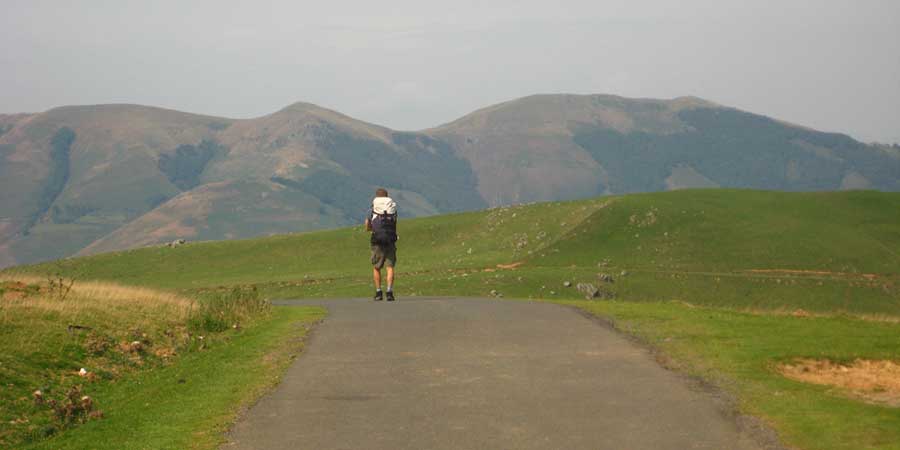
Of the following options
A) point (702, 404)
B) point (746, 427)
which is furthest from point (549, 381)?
point (746, 427)

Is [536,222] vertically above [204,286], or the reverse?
[536,222]

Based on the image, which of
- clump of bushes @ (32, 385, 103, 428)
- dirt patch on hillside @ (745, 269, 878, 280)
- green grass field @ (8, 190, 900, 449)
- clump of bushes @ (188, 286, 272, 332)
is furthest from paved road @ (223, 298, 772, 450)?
→ dirt patch on hillside @ (745, 269, 878, 280)

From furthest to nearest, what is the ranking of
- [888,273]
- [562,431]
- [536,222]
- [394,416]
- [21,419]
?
[536,222], [888,273], [21,419], [394,416], [562,431]

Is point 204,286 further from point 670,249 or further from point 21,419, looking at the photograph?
point 21,419

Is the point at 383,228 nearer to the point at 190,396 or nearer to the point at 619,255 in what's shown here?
the point at 190,396

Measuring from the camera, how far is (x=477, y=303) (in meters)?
26.0

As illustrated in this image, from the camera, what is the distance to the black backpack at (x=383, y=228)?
2598 centimetres

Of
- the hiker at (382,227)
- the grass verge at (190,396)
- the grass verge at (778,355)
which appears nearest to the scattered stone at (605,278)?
the grass verge at (778,355)

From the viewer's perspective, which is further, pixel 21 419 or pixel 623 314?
pixel 623 314

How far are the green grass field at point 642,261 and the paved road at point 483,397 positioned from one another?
3109 mm

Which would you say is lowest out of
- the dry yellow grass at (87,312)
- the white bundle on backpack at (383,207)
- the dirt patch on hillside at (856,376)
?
the dry yellow grass at (87,312)

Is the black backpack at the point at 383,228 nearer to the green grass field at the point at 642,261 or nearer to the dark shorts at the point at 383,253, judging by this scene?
the dark shorts at the point at 383,253

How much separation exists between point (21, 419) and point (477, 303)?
46.5 feet

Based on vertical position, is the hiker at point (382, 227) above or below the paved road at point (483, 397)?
above
